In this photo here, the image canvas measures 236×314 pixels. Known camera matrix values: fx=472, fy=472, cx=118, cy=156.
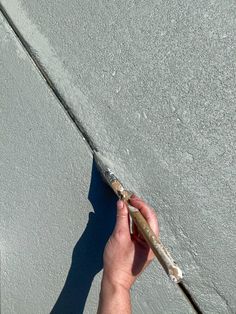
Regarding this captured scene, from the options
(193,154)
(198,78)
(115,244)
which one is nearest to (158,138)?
(193,154)

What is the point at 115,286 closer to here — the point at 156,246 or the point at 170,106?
the point at 156,246

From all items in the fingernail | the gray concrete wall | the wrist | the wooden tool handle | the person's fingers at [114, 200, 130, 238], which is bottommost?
the wrist

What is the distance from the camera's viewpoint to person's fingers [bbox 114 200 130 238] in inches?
60.7

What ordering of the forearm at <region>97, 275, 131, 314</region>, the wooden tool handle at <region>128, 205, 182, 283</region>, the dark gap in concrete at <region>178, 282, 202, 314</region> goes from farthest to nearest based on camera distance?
the dark gap in concrete at <region>178, 282, 202, 314</region>
the forearm at <region>97, 275, 131, 314</region>
the wooden tool handle at <region>128, 205, 182, 283</region>

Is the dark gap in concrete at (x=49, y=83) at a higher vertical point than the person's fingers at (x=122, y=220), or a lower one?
higher

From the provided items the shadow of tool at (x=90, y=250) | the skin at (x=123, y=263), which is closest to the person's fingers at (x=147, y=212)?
the skin at (x=123, y=263)

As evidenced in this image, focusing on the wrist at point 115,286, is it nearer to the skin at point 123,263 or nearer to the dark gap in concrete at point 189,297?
the skin at point 123,263

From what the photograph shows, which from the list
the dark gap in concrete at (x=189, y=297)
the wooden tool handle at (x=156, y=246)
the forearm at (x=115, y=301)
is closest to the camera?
the wooden tool handle at (x=156, y=246)

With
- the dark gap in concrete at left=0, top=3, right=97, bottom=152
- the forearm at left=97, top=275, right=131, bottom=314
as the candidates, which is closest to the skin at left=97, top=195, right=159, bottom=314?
the forearm at left=97, top=275, right=131, bottom=314

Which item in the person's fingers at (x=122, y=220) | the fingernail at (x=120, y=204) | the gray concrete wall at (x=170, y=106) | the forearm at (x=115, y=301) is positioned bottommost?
the forearm at (x=115, y=301)

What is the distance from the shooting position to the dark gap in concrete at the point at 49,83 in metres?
1.72

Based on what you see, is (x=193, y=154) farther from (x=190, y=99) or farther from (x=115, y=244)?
(x=115, y=244)

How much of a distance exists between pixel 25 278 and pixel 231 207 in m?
0.81

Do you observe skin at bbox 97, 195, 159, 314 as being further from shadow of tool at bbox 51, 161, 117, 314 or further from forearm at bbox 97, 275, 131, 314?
shadow of tool at bbox 51, 161, 117, 314
